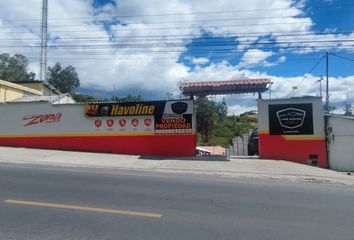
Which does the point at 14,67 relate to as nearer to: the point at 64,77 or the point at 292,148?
the point at 64,77

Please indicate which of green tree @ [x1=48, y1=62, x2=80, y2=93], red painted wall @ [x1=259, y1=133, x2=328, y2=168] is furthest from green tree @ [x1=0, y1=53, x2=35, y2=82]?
red painted wall @ [x1=259, y1=133, x2=328, y2=168]

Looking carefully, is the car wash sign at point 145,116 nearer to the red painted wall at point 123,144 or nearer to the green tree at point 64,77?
the red painted wall at point 123,144

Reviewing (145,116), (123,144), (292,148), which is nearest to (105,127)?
(123,144)

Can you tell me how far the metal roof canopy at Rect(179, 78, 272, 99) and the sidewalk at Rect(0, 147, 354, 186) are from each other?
358 cm

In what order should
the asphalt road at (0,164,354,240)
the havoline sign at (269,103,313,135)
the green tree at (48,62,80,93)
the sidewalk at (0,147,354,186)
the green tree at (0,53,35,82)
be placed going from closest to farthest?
1. the asphalt road at (0,164,354,240)
2. the sidewalk at (0,147,354,186)
3. the havoline sign at (269,103,313,135)
4. the green tree at (0,53,35,82)
5. the green tree at (48,62,80,93)

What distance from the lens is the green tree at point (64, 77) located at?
73.2 metres

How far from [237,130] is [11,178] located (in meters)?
46.2

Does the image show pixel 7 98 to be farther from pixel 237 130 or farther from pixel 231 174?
pixel 237 130

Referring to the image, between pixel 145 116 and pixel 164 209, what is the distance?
1238 centimetres

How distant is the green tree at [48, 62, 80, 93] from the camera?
73.2m

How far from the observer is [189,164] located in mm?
16719

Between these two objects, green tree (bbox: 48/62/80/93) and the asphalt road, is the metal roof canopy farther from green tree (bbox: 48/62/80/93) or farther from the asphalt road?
green tree (bbox: 48/62/80/93)

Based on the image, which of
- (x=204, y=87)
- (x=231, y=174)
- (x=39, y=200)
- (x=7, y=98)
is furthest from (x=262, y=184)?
(x=7, y=98)

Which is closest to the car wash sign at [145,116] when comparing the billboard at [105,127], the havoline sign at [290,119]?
the billboard at [105,127]
